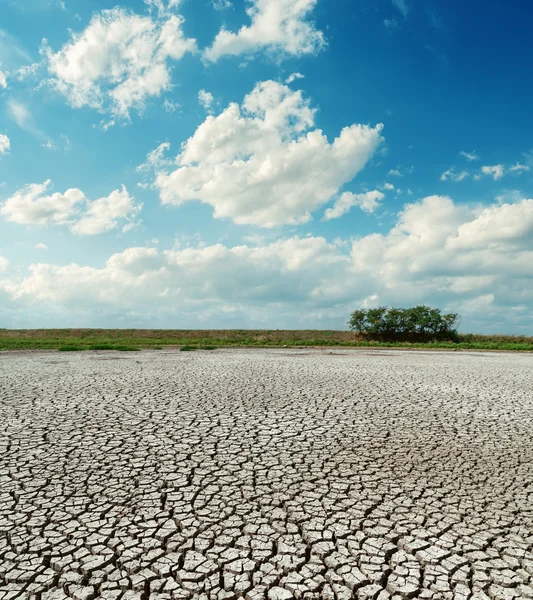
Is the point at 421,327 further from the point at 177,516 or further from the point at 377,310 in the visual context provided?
the point at 177,516

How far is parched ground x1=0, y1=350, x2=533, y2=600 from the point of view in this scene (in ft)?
7.82

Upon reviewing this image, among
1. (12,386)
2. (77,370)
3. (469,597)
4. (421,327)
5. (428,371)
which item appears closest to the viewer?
(469,597)

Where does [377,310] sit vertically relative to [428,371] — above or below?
above

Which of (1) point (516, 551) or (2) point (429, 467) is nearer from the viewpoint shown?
(1) point (516, 551)

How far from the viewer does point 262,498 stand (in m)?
3.26

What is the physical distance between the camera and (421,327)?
115ft

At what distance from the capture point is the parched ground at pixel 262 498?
238 centimetres

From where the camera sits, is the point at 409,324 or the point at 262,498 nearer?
the point at 262,498

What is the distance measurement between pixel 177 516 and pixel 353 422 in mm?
3014

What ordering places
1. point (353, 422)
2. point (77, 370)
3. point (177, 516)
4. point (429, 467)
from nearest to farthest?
1. point (177, 516)
2. point (429, 467)
3. point (353, 422)
4. point (77, 370)

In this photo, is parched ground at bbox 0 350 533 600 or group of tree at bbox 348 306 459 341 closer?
parched ground at bbox 0 350 533 600

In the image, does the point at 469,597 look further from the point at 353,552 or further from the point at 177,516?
the point at 177,516

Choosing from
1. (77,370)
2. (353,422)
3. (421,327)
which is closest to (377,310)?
(421,327)

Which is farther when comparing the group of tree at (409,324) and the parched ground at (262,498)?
the group of tree at (409,324)
